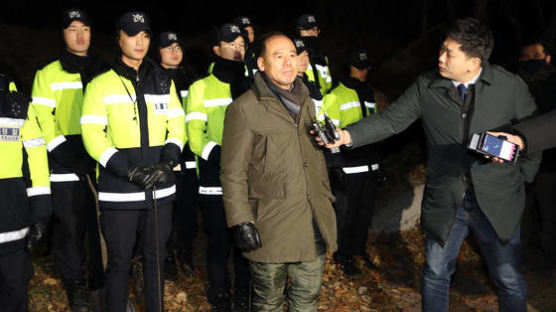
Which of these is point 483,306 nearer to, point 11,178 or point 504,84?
point 504,84

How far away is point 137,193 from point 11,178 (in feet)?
2.78

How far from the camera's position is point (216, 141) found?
4668 mm

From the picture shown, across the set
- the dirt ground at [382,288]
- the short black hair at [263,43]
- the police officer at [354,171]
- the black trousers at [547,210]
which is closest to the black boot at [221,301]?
the dirt ground at [382,288]

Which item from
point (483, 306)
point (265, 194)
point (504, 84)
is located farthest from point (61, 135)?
point (483, 306)

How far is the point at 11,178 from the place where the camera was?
3541mm

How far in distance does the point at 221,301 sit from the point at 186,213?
5.36 feet

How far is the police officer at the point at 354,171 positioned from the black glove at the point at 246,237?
2525mm

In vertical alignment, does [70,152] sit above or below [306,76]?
below

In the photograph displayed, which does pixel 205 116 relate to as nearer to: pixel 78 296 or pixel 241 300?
pixel 241 300

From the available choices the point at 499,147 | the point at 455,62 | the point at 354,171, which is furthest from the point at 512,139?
the point at 354,171

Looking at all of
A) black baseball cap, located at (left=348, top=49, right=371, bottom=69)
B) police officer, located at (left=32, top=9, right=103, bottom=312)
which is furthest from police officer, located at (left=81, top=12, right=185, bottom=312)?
black baseball cap, located at (left=348, top=49, right=371, bottom=69)

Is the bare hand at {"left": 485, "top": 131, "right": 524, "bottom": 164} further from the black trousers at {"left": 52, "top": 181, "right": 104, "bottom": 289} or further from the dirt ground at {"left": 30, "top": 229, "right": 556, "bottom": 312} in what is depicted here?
the black trousers at {"left": 52, "top": 181, "right": 104, "bottom": 289}

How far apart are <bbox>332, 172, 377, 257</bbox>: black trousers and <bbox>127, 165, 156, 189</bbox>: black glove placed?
8.35 ft

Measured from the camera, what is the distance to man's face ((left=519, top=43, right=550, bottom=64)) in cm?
576
